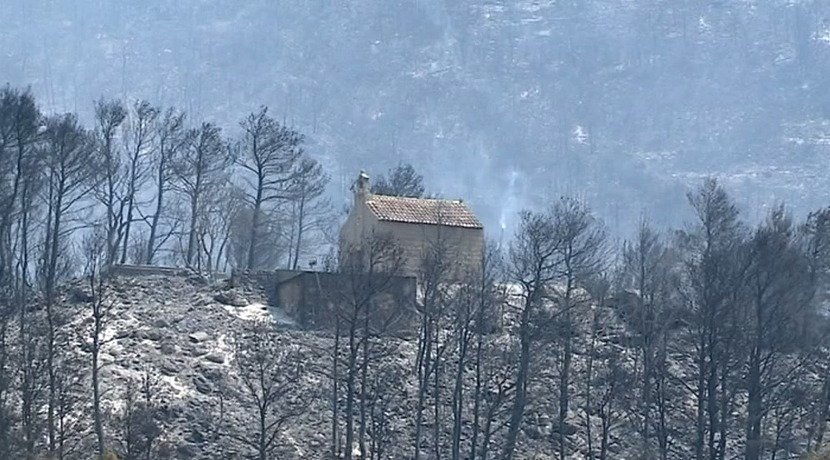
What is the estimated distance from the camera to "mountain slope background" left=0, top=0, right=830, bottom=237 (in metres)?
171

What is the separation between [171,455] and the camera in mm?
57062

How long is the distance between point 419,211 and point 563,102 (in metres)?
117

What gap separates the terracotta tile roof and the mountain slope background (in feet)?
277

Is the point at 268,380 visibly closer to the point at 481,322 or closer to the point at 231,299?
the point at 481,322

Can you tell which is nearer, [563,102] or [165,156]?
[165,156]

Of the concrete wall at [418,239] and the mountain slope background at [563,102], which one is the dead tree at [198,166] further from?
the mountain slope background at [563,102]

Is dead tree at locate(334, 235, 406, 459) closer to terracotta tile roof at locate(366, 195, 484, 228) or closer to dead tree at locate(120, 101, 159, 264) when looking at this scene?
terracotta tile roof at locate(366, 195, 484, 228)

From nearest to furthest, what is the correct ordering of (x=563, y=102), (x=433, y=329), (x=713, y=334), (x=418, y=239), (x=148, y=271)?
(x=713, y=334)
(x=433, y=329)
(x=148, y=271)
(x=418, y=239)
(x=563, y=102)

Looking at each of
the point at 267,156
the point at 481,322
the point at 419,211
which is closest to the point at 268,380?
the point at 481,322

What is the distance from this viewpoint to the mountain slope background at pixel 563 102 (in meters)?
171

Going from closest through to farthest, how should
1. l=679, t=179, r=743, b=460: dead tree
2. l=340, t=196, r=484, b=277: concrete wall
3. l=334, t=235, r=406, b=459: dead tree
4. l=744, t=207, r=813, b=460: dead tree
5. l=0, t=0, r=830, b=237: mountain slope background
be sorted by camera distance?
l=334, t=235, r=406, b=459: dead tree → l=679, t=179, r=743, b=460: dead tree → l=744, t=207, r=813, b=460: dead tree → l=340, t=196, r=484, b=277: concrete wall → l=0, t=0, r=830, b=237: mountain slope background

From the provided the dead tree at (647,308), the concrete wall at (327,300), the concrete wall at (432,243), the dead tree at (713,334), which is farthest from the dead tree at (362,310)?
the dead tree at (713,334)

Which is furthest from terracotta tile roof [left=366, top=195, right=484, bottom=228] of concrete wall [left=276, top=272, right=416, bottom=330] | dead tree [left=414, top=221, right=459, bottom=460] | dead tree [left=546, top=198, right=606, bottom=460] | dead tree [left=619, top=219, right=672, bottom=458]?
dead tree [left=619, top=219, right=672, bottom=458]

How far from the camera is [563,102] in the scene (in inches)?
7505
